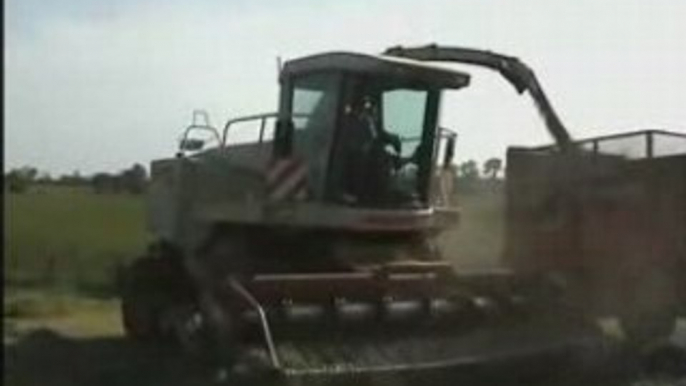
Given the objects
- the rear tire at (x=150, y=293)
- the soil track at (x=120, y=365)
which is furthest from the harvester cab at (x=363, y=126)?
the soil track at (x=120, y=365)

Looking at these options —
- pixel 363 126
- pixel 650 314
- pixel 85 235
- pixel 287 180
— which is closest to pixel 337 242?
pixel 287 180

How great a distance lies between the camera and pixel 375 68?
12594mm

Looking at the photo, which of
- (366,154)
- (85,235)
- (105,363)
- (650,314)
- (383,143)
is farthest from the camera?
(85,235)

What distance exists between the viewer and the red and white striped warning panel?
12.6 m

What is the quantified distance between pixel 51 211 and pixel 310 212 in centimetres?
632

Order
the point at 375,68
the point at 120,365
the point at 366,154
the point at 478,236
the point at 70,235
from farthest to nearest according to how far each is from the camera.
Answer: the point at 70,235, the point at 478,236, the point at 366,154, the point at 375,68, the point at 120,365

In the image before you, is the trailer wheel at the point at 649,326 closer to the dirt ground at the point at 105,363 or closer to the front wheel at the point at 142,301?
the dirt ground at the point at 105,363

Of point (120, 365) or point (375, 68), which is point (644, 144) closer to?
point (375, 68)

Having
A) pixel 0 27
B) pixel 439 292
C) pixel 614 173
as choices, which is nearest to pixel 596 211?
pixel 614 173

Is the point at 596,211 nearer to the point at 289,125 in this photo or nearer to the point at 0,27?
the point at 289,125

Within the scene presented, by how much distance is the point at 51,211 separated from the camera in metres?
17.7

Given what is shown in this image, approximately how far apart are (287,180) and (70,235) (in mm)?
5923

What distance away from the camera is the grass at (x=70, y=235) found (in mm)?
16125

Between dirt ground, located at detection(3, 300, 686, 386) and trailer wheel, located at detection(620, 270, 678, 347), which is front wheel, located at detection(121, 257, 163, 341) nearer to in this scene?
dirt ground, located at detection(3, 300, 686, 386)
